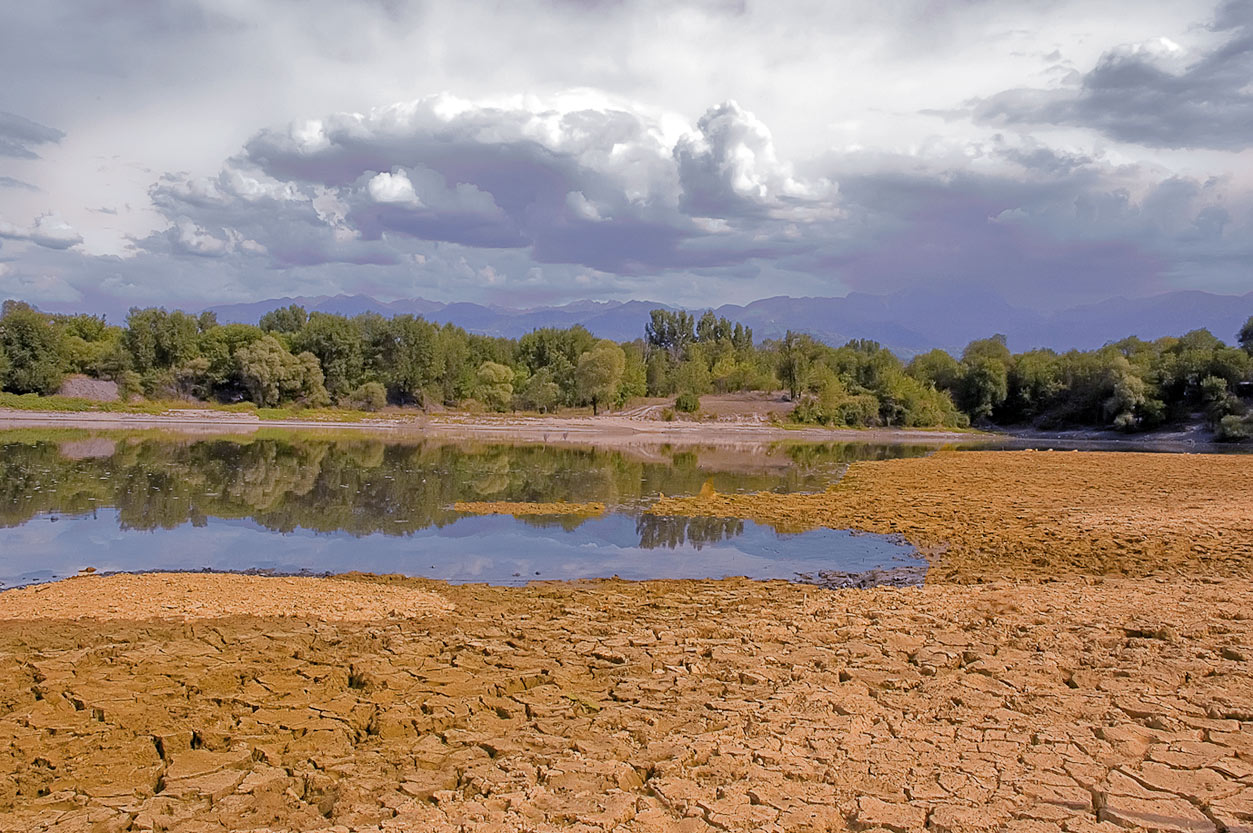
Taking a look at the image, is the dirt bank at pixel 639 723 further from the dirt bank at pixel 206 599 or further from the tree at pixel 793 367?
the tree at pixel 793 367

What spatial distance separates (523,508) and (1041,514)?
1397 centimetres

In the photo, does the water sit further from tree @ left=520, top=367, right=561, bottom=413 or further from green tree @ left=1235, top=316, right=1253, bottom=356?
green tree @ left=1235, top=316, right=1253, bottom=356

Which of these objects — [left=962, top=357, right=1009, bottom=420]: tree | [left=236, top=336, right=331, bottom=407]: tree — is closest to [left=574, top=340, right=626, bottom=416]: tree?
[left=236, top=336, right=331, bottom=407]: tree

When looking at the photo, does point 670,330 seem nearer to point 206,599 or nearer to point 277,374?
point 277,374

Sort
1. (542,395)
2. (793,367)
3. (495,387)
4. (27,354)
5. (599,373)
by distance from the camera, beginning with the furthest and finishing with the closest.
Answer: (793,367) → (495,387) → (542,395) → (599,373) → (27,354)

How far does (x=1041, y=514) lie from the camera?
71.3 ft

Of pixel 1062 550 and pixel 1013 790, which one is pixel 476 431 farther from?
pixel 1013 790

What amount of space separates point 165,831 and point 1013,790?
5.41 metres

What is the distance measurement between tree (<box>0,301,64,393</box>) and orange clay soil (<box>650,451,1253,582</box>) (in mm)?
64951

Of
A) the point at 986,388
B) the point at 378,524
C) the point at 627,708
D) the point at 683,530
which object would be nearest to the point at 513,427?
the point at 378,524

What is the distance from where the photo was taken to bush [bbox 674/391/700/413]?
273 feet

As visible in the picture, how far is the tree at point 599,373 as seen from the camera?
7988cm

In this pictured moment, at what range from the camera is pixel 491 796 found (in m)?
5.55

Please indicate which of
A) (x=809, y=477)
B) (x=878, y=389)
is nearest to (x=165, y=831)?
(x=809, y=477)
